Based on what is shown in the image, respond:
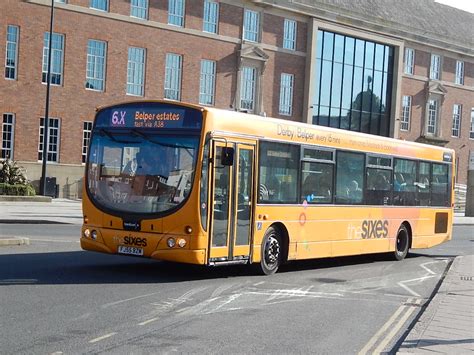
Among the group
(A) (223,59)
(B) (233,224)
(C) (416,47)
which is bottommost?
(B) (233,224)

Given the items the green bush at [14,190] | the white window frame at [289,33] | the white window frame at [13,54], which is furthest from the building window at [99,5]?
the white window frame at [289,33]

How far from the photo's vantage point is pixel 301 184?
1417 cm

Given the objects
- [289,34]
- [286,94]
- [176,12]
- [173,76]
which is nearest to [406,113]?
[286,94]

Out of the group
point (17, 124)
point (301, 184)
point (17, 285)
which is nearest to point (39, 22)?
point (17, 124)

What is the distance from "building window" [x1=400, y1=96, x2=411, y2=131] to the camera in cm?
5872

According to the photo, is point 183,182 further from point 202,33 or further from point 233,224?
point 202,33

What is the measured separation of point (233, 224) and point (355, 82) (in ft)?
146

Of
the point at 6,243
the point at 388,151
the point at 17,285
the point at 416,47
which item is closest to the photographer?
the point at 17,285

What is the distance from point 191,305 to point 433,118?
54.7 m

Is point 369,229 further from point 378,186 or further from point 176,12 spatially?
point 176,12

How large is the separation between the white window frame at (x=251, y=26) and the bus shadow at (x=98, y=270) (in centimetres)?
3306

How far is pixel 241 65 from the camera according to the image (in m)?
47.3

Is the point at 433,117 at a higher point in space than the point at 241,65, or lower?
lower

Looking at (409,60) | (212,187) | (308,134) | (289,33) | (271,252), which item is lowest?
(271,252)
